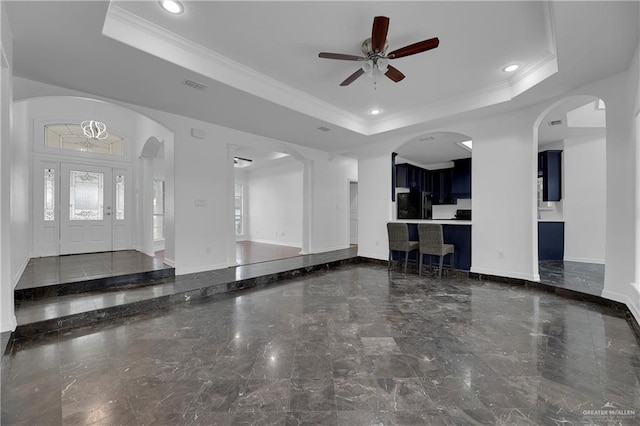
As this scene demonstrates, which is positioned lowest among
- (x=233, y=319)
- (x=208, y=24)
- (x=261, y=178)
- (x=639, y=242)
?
(x=233, y=319)

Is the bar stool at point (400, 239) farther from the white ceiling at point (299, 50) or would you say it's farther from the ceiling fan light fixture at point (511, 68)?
the ceiling fan light fixture at point (511, 68)

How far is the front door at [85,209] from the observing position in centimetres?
564

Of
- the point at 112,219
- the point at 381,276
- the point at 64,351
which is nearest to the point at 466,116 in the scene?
the point at 381,276

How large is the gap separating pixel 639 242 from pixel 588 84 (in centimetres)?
198

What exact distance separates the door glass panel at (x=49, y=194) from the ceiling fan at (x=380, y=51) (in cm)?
615

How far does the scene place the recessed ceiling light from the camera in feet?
7.61

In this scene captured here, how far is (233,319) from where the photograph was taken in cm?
294

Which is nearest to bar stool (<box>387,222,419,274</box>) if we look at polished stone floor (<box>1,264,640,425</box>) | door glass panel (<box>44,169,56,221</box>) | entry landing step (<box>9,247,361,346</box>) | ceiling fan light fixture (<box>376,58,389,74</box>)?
entry landing step (<box>9,247,361,346</box>)

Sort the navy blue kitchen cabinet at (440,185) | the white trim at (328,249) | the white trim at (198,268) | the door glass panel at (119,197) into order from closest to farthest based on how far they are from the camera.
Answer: the white trim at (198,268) → the door glass panel at (119,197) → the white trim at (328,249) → the navy blue kitchen cabinet at (440,185)

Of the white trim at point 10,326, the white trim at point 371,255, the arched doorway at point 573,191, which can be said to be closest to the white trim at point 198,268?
the white trim at point 10,326

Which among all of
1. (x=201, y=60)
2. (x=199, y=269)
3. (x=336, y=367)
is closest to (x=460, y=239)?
(x=336, y=367)

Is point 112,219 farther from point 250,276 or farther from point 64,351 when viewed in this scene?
point 64,351

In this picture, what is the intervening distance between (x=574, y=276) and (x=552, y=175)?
7.53 ft

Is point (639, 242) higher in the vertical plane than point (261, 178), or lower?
lower
